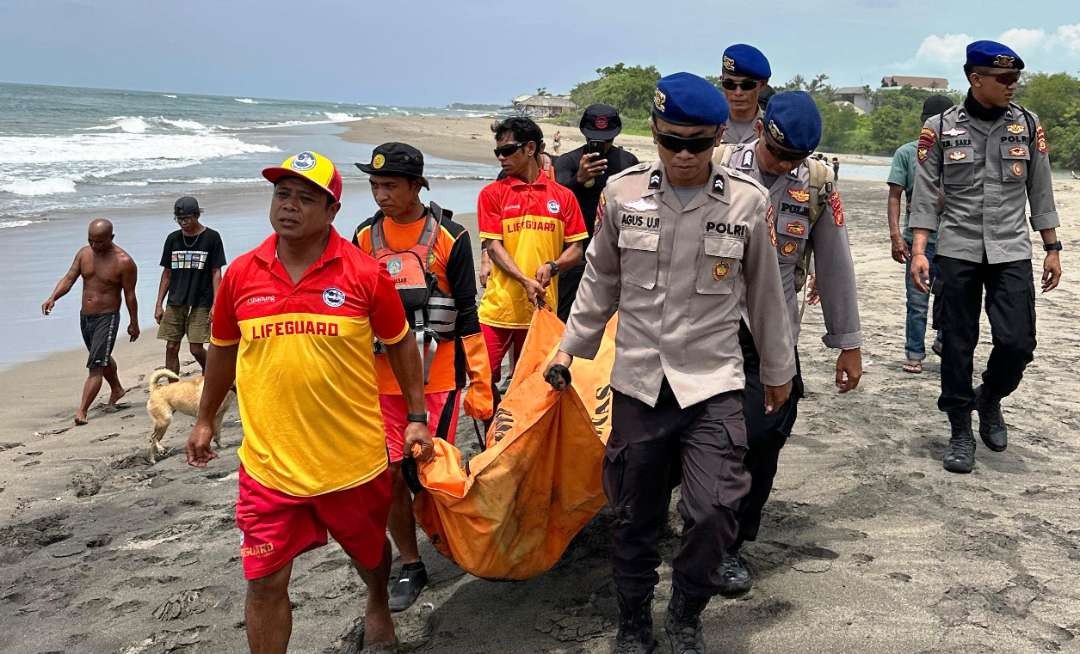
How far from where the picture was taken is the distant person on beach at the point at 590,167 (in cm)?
589

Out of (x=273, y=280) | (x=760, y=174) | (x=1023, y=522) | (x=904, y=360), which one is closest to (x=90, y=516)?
(x=273, y=280)

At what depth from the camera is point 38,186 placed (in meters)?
20.5

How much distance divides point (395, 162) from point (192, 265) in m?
4.46

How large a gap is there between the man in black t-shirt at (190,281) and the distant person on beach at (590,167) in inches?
133

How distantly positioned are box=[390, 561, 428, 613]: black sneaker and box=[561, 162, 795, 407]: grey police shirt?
1.44 m

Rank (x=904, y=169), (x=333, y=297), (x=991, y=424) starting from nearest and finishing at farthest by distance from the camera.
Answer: (x=333, y=297) < (x=991, y=424) < (x=904, y=169)

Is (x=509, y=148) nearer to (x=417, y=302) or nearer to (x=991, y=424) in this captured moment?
(x=417, y=302)

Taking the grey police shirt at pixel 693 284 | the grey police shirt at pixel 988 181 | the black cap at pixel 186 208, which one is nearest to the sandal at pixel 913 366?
the grey police shirt at pixel 988 181

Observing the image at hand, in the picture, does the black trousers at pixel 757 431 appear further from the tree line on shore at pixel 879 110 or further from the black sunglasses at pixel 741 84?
the tree line on shore at pixel 879 110

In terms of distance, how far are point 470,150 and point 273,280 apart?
3841cm

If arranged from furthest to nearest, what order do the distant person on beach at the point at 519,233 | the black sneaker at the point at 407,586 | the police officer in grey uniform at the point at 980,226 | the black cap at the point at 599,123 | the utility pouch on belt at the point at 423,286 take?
the black cap at the point at 599,123 < the distant person on beach at the point at 519,233 < the police officer in grey uniform at the point at 980,226 < the utility pouch on belt at the point at 423,286 < the black sneaker at the point at 407,586

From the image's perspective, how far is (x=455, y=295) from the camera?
416 cm

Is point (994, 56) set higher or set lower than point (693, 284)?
higher

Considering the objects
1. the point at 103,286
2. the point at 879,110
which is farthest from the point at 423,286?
the point at 879,110
